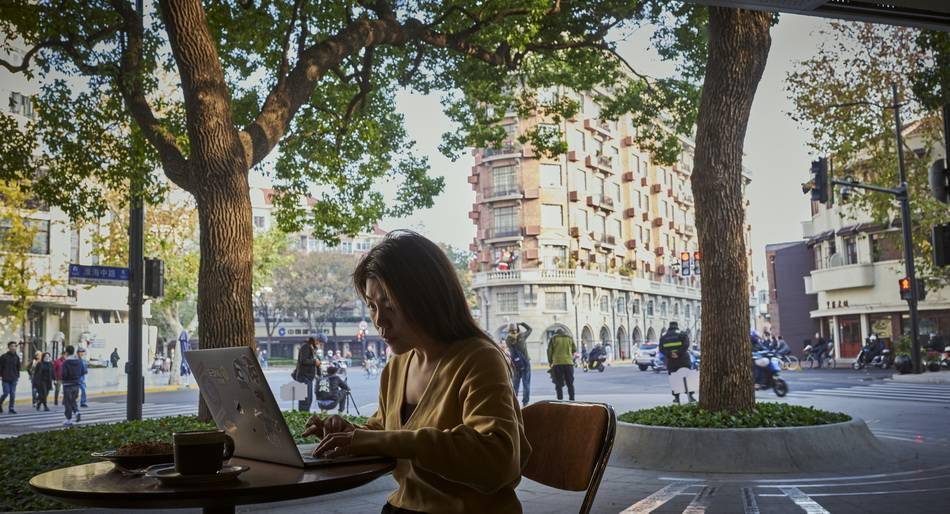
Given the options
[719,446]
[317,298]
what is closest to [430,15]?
[719,446]

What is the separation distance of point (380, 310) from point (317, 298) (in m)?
52.4

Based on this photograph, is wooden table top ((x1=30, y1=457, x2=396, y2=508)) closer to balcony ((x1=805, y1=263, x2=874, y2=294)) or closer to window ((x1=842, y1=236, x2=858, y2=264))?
balcony ((x1=805, y1=263, x2=874, y2=294))

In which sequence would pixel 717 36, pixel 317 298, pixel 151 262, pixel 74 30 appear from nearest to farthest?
pixel 717 36
pixel 74 30
pixel 151 262
pixel 317 298

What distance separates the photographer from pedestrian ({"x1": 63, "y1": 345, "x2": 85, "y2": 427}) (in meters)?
16.0

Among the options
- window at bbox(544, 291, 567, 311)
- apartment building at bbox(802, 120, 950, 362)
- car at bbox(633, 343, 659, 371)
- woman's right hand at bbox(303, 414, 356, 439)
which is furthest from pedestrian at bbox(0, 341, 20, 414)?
window at bbox(544, 291, 567, 311)

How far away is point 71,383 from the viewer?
53.2 feet

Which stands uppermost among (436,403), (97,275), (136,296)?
(97,275)

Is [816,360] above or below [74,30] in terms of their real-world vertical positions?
below

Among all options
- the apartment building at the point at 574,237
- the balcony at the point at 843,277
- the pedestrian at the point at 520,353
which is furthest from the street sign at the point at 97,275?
the apartment building at the point at 574,237

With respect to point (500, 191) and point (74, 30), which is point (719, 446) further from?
point (500, 191)

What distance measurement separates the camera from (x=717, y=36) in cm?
920

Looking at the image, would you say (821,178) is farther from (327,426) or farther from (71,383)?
(327,426)

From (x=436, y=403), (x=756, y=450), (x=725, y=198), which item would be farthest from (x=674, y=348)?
(x=436, y=403)

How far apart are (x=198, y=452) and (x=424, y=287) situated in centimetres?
65
